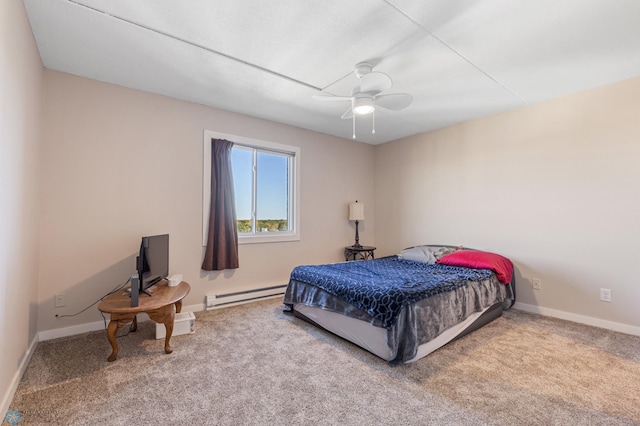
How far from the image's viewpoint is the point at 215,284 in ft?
11.8

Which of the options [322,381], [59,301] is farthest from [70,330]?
[322,381]

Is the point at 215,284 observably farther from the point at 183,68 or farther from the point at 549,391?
the point at 549,391

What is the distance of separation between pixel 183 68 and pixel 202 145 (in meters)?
1.00

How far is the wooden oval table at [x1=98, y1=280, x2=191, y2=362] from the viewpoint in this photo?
7.22 ft

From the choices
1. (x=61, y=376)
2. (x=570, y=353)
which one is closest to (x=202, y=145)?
(x=61, y=376)

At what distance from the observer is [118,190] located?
3.01m

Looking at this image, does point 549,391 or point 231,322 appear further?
point 231,322

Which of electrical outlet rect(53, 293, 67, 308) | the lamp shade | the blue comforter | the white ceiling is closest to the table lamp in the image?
the lamp shade

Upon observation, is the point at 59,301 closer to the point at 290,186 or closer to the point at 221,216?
the point at 221,216

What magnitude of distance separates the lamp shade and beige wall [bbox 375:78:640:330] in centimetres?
98

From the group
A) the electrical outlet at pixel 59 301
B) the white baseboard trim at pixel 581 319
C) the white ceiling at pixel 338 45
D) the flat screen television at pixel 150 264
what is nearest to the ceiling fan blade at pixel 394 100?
the white ceiling at pixel 338 45

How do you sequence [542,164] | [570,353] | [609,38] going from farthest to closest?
[542,164] → [570,353] → [609,38]

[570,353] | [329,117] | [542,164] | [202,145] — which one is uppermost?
[329,117]

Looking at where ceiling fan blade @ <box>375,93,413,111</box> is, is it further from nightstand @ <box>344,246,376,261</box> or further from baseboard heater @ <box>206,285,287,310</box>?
baseboard heater @ <box>206,285,287,310</box>
